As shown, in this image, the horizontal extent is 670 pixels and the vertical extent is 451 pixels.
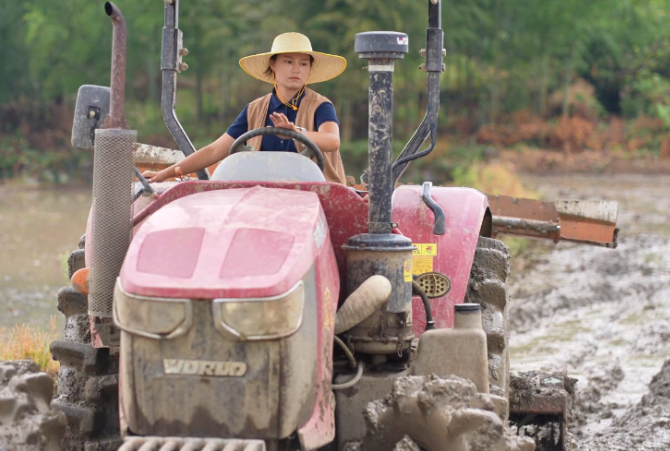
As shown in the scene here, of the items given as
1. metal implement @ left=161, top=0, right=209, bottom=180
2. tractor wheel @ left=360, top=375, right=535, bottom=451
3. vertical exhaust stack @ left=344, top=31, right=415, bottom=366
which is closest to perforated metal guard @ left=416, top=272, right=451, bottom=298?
vertical exhaust stack @ left=344, top=31, right=415, bottom=366

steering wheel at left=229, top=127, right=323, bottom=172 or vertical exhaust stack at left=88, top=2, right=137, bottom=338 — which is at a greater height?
steering wheel at left=229, top=127, right=323, bottom=172

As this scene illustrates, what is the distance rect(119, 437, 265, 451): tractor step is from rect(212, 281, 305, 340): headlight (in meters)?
0.32

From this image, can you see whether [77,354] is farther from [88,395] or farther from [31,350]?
[31,350]

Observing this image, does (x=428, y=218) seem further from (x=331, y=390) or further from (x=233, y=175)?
(x=331, y=390)

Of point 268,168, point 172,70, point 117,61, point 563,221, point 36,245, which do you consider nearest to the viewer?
point 117,61

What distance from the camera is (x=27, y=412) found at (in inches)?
135

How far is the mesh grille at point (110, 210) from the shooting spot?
363cm

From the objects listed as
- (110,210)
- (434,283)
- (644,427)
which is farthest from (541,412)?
(110,210)

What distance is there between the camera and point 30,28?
102 ft

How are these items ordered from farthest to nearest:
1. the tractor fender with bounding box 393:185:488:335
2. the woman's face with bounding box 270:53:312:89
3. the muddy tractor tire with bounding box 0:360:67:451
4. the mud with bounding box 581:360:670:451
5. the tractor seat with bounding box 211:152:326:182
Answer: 1. the mud with bounding box 581:360:670:451
2. the woman's face with bounding box 270:53:312:89
3. the tractor fender with bounding box 393:185:488:335
4. the tractor seat with bounding box 211:152:326:182
5. the muddy tractor tire with bounding box 0:360:67:451

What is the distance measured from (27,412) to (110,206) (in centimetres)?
72

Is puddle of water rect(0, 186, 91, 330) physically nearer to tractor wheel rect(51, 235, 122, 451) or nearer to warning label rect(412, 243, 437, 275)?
tractor wheel rect(51, 235, 122, 451)

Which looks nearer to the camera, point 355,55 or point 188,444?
point 188,444

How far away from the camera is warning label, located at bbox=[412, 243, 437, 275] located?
476 centimetres
